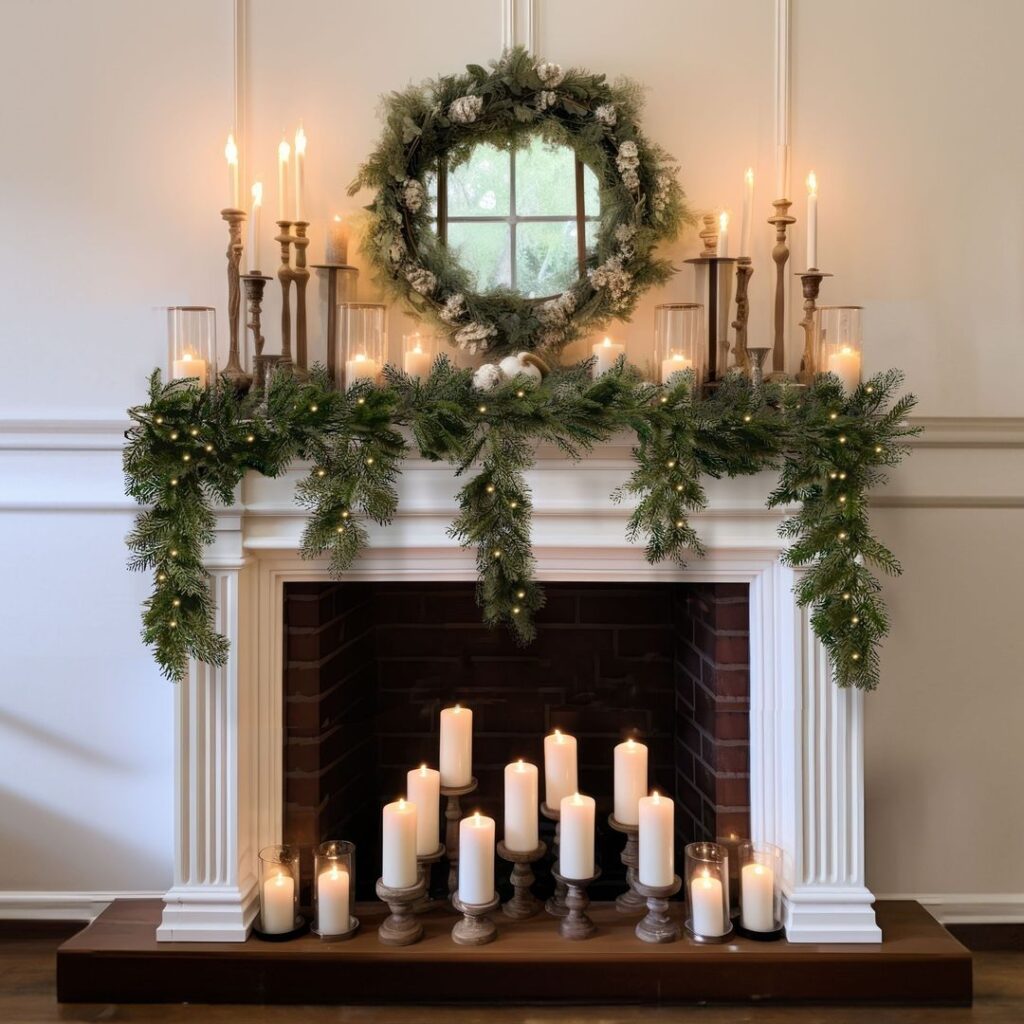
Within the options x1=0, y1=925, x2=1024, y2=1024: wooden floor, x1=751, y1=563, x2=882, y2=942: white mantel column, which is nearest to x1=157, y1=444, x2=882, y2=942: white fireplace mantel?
x1=751, y1=563, x2=882, y2=942: white mantel column

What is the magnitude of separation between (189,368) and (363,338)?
374 mm

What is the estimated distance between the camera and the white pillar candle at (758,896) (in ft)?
7.07

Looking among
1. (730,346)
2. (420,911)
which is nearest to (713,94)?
(730,346)

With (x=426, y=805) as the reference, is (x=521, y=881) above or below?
below

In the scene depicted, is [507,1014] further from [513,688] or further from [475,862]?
[513,688]

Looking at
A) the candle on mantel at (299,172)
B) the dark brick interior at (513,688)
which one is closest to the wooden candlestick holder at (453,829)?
the dark brick interior at (513,688)

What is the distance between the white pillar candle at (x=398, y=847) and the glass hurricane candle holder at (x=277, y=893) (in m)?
0.20

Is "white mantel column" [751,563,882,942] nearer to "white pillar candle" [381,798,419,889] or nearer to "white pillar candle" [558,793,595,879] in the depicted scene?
"white pillar candle" [558,793,595,879]

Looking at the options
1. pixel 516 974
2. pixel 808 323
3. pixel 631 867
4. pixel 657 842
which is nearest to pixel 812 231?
pixel 808 323

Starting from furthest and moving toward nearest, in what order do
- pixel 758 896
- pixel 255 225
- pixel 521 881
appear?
pixel 255 225 → pixel 521 881 → pixel 758 896

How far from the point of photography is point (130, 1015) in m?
2.06

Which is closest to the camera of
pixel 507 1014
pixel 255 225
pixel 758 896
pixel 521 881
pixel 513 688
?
pixel 507 1014

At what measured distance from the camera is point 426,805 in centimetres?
233

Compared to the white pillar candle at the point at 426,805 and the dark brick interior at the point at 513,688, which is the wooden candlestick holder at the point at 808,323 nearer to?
the dark brick interior at the point at 513,688
